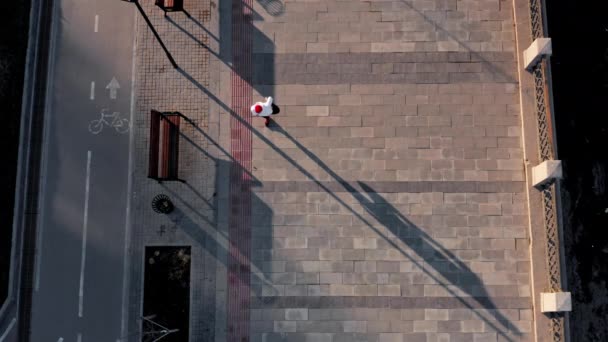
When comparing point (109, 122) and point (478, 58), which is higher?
point (478, 58)

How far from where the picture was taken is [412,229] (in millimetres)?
21062

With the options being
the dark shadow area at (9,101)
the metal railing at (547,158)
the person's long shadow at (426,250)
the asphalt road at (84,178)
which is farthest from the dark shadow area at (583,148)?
the dark shadow area at (9,101)

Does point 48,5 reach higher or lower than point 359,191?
higher

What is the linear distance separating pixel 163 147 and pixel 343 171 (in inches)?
335

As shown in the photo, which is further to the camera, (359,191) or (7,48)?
(7,48)

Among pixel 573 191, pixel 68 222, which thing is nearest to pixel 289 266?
pixel 68 222

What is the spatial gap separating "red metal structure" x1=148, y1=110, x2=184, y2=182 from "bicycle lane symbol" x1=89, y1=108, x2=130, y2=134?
2031mm

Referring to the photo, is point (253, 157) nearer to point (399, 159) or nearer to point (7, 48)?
point (399, 159)

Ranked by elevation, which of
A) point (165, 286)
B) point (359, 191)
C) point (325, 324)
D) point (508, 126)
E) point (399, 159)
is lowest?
point (325, 324)

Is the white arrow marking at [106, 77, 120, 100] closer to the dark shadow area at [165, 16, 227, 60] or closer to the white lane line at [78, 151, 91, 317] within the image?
the white lane line at [78, 151, 91, 317]

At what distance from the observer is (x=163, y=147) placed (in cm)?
2080

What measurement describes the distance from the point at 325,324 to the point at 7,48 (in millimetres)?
20940

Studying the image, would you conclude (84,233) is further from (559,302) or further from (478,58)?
(559,302)

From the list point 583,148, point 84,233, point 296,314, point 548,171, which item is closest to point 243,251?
point 296,314
